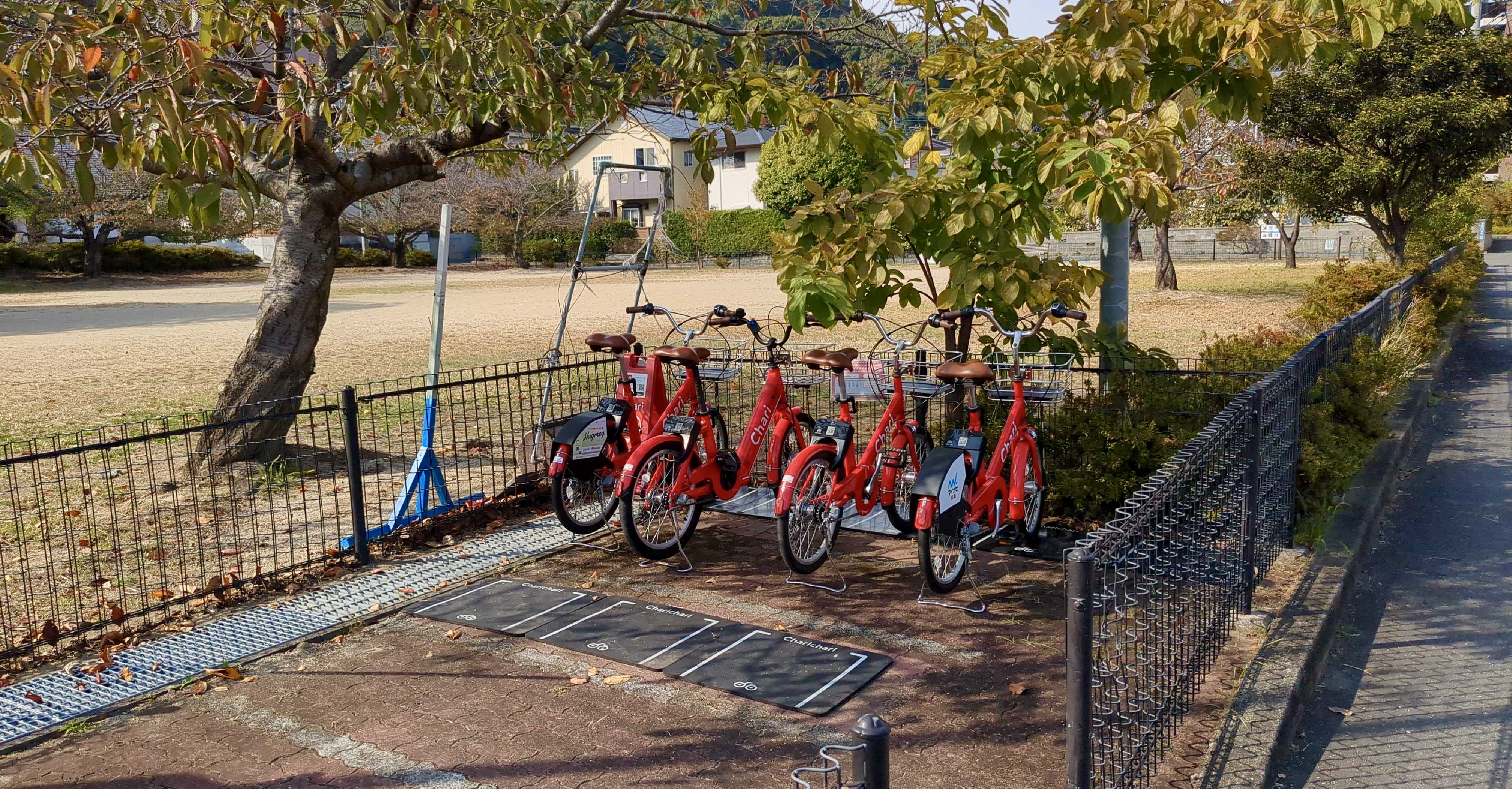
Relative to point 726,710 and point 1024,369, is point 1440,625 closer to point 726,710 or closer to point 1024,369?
point 1024,369

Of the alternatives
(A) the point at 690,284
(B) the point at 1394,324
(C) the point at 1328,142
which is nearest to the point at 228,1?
(B) the point at 1394,324

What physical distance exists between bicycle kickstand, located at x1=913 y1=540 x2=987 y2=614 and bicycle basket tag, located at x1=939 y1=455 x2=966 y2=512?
32 centimetres

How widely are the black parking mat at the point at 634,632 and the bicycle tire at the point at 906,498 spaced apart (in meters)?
1.45

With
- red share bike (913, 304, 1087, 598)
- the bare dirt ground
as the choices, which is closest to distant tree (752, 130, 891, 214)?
the bare dirt ground

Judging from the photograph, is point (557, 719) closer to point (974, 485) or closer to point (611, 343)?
point (974, 485)

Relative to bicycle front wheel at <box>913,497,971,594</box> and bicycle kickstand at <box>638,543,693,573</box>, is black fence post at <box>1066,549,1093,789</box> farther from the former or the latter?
bicycle kickstand at <box>638,543,693,573</box>

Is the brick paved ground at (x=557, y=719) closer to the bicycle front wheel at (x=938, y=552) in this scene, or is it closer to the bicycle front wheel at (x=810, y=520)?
the bicycle front wheel at (x=938, y=552)

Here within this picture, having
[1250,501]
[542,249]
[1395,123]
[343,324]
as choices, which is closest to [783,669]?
[1250,501]

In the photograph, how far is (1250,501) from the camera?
208 inches

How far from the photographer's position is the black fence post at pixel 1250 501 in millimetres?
5195

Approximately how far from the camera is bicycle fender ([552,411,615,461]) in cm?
640

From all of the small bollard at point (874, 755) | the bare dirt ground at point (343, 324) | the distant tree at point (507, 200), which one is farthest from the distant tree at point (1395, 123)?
the distant tree at point (507, 200)

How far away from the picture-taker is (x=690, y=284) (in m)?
38.5

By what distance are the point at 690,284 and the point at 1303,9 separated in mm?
32788
